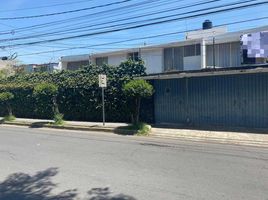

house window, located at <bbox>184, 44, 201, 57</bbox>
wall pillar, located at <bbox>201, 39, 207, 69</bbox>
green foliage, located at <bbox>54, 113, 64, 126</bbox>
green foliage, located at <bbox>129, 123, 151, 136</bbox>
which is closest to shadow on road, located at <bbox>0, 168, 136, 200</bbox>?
green foliage, located at <bbox>129, 123, 151, 136</bbox>

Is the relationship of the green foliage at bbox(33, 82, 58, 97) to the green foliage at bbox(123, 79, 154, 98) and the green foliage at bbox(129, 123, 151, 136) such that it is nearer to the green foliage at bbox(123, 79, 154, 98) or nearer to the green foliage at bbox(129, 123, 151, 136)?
the green foliage at bbox(123, 79, 154, 98)

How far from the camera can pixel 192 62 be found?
99.3 ft

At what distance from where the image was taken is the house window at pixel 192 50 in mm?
30156

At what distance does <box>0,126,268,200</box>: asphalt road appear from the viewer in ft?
23.7

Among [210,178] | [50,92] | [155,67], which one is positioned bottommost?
[210,178]

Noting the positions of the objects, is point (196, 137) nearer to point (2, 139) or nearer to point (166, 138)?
point (166, 138)

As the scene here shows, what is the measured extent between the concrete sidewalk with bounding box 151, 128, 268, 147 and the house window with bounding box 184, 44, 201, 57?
14153 mm

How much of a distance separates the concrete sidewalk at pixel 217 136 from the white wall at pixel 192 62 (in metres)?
13.7

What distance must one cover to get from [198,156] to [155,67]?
21.6m

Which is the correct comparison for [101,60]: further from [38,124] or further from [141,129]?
[141,129]

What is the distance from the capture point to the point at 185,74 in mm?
17797

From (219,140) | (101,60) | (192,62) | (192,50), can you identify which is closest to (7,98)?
(101,60)

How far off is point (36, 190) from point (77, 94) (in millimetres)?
15231

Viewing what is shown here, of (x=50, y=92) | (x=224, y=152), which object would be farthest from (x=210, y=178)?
(x=50, y=92)
